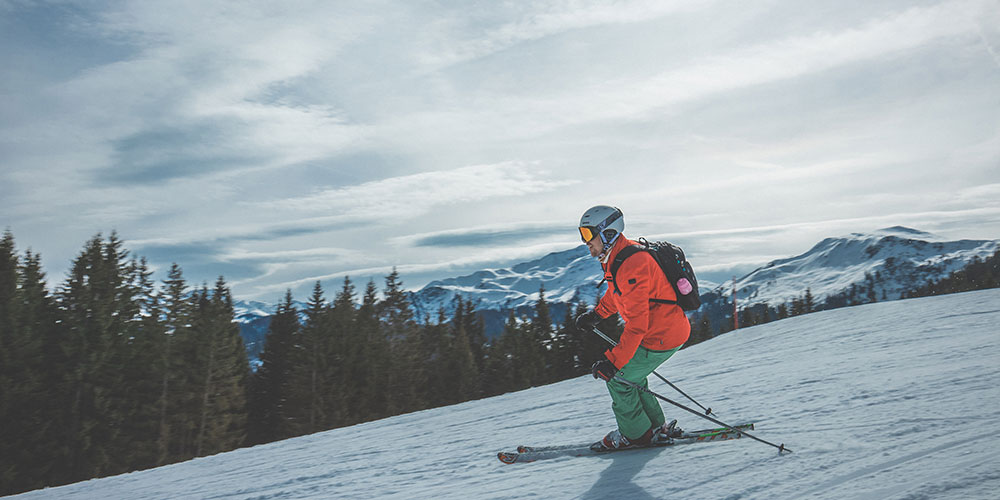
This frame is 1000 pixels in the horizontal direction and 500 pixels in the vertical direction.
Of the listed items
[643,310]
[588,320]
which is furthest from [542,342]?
[643,310]

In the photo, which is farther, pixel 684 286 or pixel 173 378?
pixel 173 378

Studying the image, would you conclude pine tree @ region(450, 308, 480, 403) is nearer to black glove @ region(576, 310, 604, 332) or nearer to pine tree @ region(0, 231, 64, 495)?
pine tree @ region(0, 231, 64, 495)

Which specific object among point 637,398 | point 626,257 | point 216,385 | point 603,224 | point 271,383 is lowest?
point 271,383

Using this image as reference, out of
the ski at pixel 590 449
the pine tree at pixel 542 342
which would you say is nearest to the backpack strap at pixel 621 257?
the ski at pixel 590 449

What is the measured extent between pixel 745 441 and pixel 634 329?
138 cm

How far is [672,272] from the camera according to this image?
500cm

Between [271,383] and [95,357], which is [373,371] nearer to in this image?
[271,383]

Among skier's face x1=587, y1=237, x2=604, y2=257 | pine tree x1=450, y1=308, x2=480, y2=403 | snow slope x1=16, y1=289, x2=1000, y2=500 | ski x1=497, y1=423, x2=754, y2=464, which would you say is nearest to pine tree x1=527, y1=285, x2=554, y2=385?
pine tree x1=450, y1=308, x2=480, y2=403

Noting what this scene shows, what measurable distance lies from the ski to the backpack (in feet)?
3.87

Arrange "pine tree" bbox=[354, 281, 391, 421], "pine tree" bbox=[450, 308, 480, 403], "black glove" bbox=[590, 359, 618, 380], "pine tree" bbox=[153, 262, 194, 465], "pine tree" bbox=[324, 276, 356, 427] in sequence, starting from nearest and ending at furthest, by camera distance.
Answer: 1. "black glove" bbox=[590, 359, 618, 380]
2. "pine tree" bbox=[153, 262, 194, 465]
3. "pine tree" bbox=[324, 276, 356, 427]
4. "pine tree" bbox=[354, 281, 391, 421]
5. "pine tree" bbox=[450, 308, 480, 403]

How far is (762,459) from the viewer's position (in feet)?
14.0

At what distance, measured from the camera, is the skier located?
15.9 feet

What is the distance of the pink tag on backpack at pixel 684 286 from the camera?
16.3 ft

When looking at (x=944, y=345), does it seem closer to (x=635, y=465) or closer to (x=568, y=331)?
(x=635, y=465)
